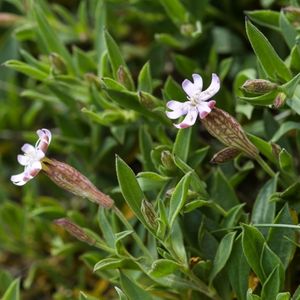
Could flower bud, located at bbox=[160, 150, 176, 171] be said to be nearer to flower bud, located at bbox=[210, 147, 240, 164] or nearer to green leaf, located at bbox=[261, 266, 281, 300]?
flower bud, located at bbox=[210, 147, 240, 164]

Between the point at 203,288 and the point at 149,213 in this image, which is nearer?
the point at 149,213

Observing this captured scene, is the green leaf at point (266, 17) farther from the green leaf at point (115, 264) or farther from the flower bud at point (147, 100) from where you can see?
the green leaf at point (115, 264)

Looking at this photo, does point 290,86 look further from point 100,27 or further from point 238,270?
point 100,27

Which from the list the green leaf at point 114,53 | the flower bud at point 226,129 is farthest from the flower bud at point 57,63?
the flower bud at point 226,129

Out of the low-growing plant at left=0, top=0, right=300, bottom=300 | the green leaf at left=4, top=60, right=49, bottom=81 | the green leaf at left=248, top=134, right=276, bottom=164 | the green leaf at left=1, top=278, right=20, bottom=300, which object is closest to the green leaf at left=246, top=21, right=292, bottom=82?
the low-growing plant at left=0, top=0, right=300, bottom=300

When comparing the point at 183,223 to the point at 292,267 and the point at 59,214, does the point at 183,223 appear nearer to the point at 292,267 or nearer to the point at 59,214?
the point at 292,267

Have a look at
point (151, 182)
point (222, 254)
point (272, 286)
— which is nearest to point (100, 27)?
point (151, 182)
